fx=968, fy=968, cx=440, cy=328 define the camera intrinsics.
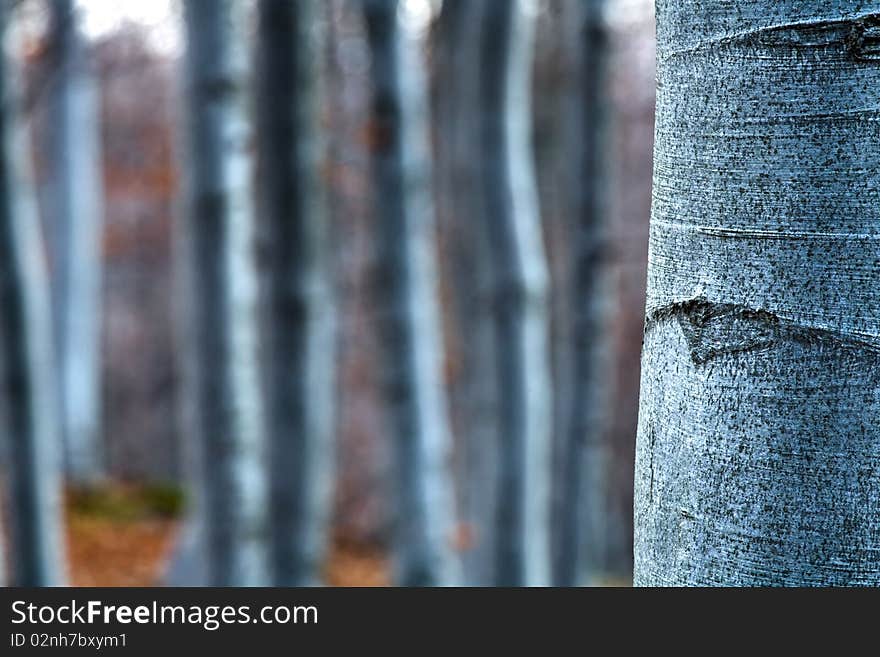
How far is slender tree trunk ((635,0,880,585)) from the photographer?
27.5 inches

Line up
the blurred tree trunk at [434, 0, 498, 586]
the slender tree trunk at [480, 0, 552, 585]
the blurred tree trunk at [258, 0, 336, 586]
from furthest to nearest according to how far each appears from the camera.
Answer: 1. the blurred tree trunk at [434, 0, 498, 586]
2. the slender tree trunk at [480, 0, 552, 585]
3. the blurred tree trunk at [258, 0, 336, 586]

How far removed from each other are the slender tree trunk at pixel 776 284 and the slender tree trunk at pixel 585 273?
4869 millimetres

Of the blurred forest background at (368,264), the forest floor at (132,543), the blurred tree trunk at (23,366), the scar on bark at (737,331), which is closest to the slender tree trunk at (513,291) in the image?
the blurred forest background at (368,264)

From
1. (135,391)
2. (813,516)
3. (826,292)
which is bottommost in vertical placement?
(135,391)

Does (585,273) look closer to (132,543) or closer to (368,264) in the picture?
(368,264)

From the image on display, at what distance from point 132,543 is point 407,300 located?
695 cm

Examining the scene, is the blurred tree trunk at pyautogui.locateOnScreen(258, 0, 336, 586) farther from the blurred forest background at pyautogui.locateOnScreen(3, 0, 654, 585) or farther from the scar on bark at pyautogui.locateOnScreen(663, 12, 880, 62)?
the scar on bark at pyautogui.locateOnScreen(663, 12, 880, 62)

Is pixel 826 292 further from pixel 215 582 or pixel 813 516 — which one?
pixel 215 582

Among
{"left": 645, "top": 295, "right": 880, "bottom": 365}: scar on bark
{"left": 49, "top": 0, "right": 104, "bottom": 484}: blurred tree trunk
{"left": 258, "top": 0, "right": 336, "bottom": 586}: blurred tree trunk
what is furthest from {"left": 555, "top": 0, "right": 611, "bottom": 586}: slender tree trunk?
{"left": 49, "top": 0, "right": 104, "bottom": 484}: blurred tree trunk

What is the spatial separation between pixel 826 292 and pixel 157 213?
16.6 metres

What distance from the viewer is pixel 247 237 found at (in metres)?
4.21

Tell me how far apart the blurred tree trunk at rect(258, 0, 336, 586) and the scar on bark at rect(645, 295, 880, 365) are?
3.62m
